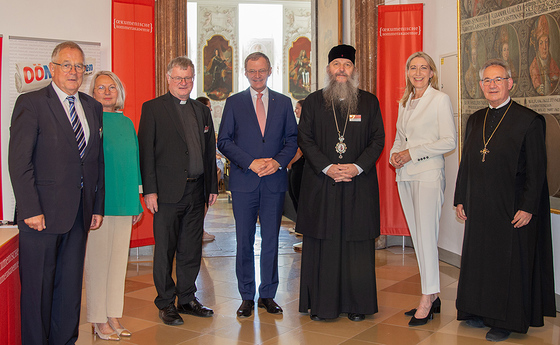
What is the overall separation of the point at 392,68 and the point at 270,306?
3616 millimetres

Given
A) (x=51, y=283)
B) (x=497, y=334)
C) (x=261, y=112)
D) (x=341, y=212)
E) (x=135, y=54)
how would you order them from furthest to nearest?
(x=135, y=54), (x=261, y=112), (x=341, y=212), (x=497, y=334), (x=51, y=283)

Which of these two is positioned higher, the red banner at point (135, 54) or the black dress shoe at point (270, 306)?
the red banner at point (135, 54)

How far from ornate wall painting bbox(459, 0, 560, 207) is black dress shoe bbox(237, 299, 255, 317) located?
8.59 feet

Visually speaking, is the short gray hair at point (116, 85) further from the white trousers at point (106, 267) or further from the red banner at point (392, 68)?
the red banner at point (392, 68)

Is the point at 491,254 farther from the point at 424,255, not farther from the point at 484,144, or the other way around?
the point at 484,144

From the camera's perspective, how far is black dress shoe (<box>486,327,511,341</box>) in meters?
3.74

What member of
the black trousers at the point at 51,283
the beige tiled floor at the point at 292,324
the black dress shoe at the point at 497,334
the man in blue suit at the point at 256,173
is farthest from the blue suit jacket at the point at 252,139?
the black dress shoe at the point at 497,334

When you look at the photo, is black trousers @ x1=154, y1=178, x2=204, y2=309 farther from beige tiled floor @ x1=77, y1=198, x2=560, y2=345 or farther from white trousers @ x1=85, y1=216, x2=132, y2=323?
white trousers @ x1=85, y1=216, x2=132, y2=323

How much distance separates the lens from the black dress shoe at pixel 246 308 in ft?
14.0

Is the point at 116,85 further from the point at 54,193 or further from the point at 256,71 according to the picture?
the point at 256,71

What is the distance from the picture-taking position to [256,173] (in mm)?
4246

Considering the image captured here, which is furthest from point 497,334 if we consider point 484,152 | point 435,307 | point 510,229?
point 484,152

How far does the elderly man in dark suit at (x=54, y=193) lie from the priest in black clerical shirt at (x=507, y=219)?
271cm

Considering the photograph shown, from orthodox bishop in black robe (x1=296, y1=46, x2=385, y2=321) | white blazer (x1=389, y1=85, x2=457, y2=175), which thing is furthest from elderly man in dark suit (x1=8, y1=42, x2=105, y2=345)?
Answer: white blazer (x1=389, y1=85, x2=457, y2=175)
